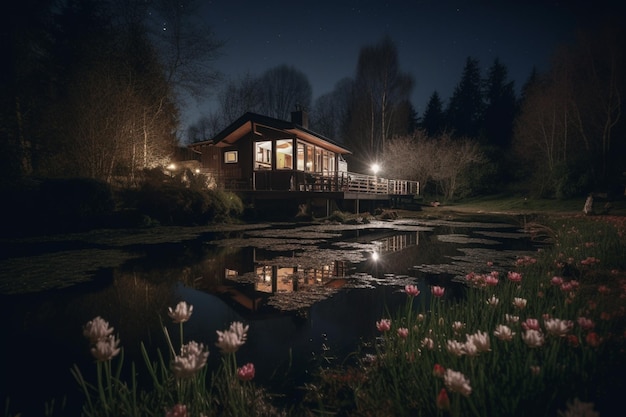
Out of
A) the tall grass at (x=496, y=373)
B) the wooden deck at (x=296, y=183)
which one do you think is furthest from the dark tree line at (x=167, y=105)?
the tall grass at (x=496, y=373)

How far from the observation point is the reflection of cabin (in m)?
17.4

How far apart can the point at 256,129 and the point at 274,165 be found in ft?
9.64

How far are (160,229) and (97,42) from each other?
12.8 m

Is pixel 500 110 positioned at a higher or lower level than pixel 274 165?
higher

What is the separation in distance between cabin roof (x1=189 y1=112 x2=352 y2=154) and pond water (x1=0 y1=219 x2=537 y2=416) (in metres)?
11.9

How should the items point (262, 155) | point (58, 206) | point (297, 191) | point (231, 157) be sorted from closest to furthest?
point (58, 206)
point (297, 191)
point (231, 157)
point (262, 155)

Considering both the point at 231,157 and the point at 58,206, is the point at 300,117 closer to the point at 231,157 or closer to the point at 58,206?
the point at 231,157

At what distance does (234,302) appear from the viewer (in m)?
3.94

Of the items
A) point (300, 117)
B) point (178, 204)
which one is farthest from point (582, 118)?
point (178, 204)

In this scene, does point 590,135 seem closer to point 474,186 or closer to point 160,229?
point 474,186

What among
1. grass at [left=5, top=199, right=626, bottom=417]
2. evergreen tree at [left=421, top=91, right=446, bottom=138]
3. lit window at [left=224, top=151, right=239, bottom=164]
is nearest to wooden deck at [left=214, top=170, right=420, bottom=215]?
lit window at [left=224, top=151, right=239, bottom=164]

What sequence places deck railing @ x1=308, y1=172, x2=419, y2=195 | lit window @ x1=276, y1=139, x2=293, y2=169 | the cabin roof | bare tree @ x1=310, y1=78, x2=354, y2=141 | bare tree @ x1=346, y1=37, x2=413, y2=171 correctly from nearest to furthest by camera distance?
the cabin roof, deck railing @ x1=308, y1=172, x2=419, y2=195, lit window @ x1=276, y1=139, x2=293, y2=169, bare tree @ x1=346, y1=37, x2=413, y2=171, bare tree @ x1=310, y1=78, x2=354, y2=141

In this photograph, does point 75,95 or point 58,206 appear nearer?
point 58,206

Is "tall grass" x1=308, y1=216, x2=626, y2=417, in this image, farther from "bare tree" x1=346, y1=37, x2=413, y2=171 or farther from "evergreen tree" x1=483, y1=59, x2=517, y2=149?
"evergreen tree" x1=483, y1=59, x2=517, y2=149
